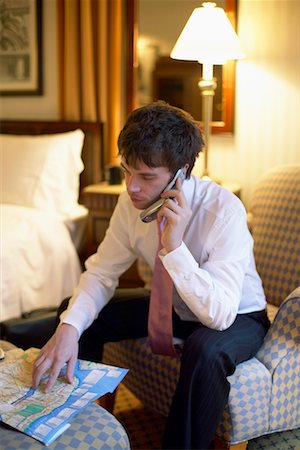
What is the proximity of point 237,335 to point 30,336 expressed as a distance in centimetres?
121

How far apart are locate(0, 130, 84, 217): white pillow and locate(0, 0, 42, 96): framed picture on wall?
1.73ft

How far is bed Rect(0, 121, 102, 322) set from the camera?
9.21 ft

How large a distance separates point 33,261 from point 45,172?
569mm

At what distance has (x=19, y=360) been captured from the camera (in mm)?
1598

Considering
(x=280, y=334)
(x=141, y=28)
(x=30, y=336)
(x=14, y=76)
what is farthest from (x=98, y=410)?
(x=14, y=76)

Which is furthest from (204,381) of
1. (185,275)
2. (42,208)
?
(42,208)

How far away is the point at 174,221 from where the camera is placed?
158 centimetres

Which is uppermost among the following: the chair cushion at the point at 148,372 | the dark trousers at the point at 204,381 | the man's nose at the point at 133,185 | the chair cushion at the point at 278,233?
the man's nose at the point at 133,185

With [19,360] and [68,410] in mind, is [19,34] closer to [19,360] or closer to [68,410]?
[19,360]

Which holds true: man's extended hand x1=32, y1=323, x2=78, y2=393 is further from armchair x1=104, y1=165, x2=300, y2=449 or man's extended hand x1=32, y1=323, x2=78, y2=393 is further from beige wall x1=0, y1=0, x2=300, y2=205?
beige wall x1=0, y1=0, x2=300, y2=205

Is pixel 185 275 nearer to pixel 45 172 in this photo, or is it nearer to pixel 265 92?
pixel 265 92

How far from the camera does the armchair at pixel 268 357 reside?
160 centimetres

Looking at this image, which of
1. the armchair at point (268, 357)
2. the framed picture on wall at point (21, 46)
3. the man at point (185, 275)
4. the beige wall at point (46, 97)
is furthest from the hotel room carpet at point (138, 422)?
the framed picture on wall at point (21, 46)

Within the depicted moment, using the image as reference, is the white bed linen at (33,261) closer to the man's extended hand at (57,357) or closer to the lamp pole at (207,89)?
the lamp pole at (207,89)
